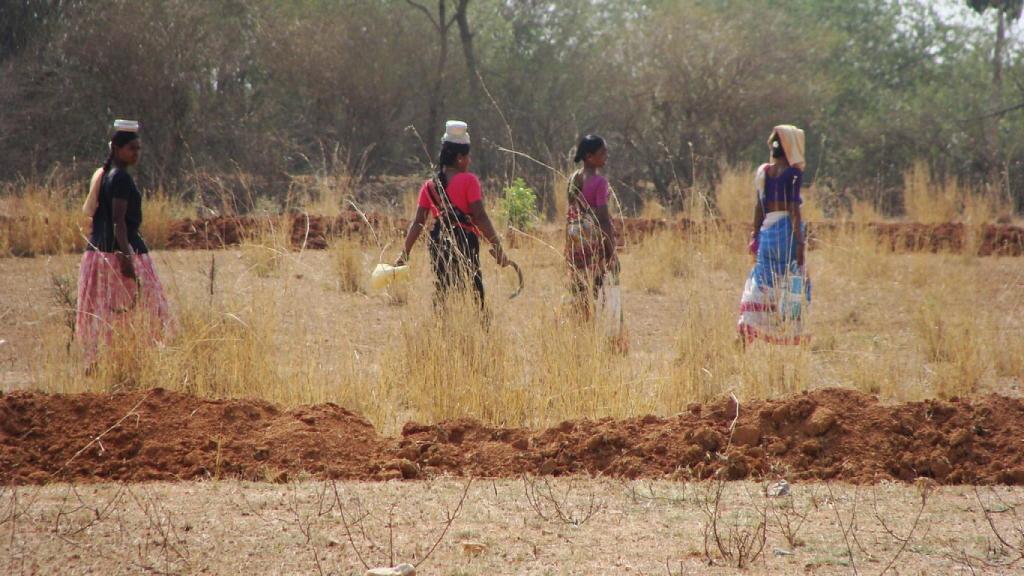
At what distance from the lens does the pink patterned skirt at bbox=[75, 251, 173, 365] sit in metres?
6.23

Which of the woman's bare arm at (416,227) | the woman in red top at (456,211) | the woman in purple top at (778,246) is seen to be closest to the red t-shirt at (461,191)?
the woman in red top at (456,211)

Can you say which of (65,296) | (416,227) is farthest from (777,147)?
(65,296)

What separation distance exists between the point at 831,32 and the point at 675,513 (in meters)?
24.1

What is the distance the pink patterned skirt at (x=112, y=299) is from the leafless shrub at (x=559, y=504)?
2.85 m

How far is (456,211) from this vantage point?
6254mm

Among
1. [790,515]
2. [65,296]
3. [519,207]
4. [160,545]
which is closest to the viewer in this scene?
[160,545]

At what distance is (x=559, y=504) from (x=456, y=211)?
2.56 meters

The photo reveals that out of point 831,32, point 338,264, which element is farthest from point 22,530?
point 831,32

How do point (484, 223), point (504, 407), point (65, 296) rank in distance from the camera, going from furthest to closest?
point (65, 296) → point (484, 223) → point (504, 407)

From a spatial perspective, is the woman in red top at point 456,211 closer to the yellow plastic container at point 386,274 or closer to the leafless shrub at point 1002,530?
the yellow plastic container at point 386,274

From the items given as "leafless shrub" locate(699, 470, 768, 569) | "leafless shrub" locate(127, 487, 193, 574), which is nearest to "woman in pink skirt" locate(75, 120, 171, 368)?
"leafless shrub" locate(127, 487, 193, 574)

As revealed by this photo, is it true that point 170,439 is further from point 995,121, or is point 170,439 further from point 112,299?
point 995,121

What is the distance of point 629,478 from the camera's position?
4.49 meters

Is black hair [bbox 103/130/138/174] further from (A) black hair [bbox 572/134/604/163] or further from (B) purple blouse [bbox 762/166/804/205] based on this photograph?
(B) purple blouse [bbox 762/166/804/205]
